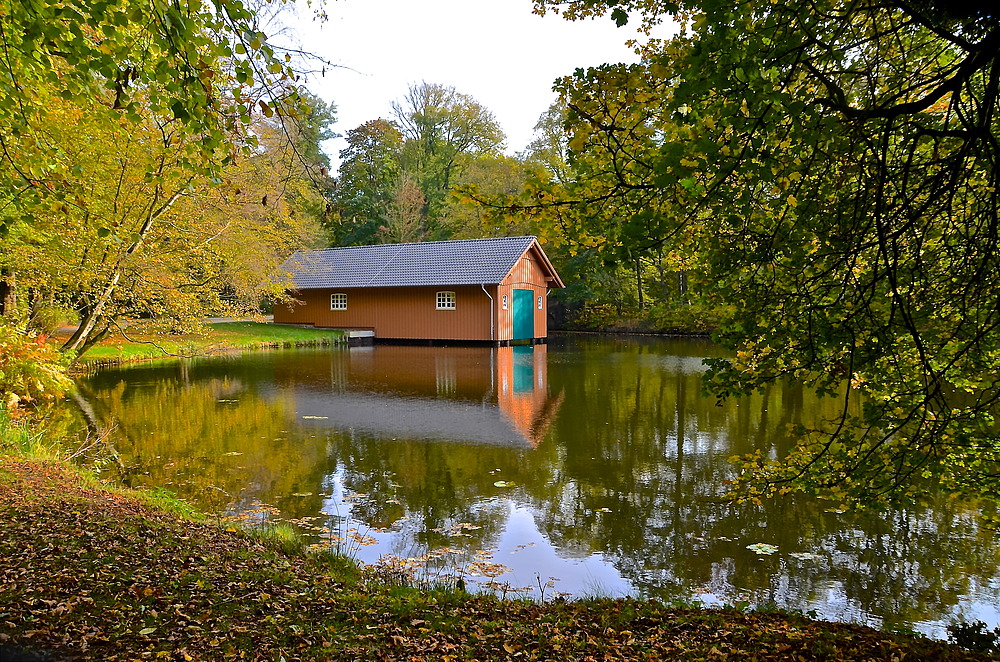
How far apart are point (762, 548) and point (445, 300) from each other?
72.8ft

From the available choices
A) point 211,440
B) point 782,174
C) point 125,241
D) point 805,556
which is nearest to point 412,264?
point 211,440

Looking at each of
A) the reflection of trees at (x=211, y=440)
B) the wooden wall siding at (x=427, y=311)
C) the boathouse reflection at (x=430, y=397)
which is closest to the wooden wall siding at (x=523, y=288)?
the wooden wall siding at (x=427, y=311)

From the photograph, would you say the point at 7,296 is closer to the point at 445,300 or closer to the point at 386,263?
the point at 445,300

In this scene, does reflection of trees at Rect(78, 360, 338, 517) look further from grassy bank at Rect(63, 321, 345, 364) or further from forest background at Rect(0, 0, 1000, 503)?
forest background at Rect(0, 0, 1000, 503)

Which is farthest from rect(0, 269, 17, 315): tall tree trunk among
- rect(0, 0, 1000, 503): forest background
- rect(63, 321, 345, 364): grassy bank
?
rect(0, 0, 1000, 503): forest background

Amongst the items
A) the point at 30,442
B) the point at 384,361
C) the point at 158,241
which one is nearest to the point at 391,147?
the point at 384,361

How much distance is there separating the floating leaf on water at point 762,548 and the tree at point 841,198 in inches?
46.9

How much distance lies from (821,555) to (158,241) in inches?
454

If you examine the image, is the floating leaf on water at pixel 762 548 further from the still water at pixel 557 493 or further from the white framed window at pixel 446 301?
the white framed window at pixel 446 301

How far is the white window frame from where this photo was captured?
87.7 feet

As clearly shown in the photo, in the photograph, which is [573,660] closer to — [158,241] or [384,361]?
[158,241]

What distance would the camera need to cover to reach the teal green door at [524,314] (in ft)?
88.5

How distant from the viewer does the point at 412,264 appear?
28203 millimetres

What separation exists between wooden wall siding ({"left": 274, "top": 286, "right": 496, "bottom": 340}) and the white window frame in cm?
13
